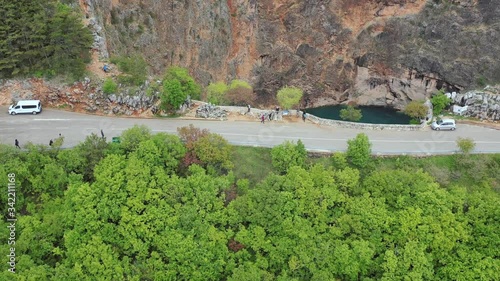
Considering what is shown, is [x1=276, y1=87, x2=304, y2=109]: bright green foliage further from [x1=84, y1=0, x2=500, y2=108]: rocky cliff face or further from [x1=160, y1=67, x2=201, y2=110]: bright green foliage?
[x1=84, y1=0, x2=500, y2=108]: rocky cliff face

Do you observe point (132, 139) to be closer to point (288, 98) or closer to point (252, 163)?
point (252, 163)

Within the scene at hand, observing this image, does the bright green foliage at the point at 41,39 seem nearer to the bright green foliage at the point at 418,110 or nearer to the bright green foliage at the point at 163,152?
the bright green foliage at the point at 163,152

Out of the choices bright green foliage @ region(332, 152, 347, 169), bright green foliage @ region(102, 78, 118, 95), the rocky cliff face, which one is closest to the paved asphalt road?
bright green foliage @ region(332, 152, 347, 169)

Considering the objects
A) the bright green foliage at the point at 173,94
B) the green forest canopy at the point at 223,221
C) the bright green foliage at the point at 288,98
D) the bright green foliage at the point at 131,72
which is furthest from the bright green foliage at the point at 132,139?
the bright green foliage at the point at 288,98

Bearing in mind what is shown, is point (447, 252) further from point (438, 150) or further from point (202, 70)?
point (202, 70)

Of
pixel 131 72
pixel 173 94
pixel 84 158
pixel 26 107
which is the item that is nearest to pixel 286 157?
pixel 173 94

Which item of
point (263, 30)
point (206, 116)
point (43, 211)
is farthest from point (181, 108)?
point (263, 30)
